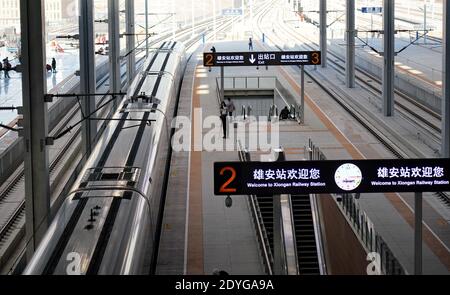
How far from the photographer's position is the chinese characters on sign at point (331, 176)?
36.4ft

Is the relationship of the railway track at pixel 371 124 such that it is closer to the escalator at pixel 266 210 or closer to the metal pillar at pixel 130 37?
the escalator at pixel 266 210

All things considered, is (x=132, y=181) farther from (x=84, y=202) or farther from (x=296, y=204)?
(x=296, y=204)

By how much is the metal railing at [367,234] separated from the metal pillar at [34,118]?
591 centimetres

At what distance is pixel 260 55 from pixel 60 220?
2019 centimetres

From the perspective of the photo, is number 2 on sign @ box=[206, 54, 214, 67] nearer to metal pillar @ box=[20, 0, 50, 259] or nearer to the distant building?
the distant building

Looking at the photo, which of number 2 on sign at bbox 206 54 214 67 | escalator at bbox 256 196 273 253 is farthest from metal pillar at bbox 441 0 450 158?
number 2 on sign at bbox 206 54 214 67

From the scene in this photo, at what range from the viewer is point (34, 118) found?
1445 centimetres

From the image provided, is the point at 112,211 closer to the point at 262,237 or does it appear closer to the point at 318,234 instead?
the point at 262,237

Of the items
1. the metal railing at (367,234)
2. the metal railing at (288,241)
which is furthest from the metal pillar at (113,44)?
the metal railing at (367,234)

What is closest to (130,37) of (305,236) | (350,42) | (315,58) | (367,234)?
(350,42)

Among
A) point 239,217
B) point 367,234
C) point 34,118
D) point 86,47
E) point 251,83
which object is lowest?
point 239,217

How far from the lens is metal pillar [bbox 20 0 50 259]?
1406cm

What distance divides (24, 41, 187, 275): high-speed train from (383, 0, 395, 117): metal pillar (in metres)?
14.9

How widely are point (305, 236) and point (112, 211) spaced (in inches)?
333
